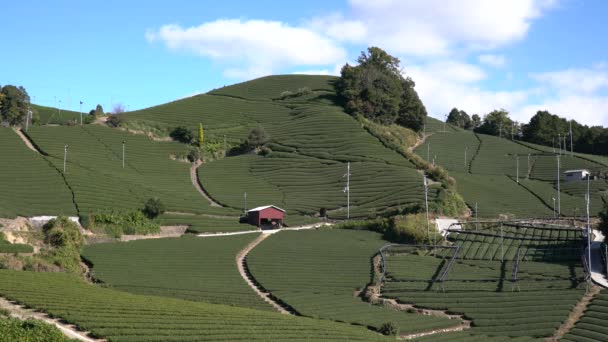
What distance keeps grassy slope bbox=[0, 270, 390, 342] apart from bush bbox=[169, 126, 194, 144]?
197 ft

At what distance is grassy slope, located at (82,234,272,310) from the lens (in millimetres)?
48406

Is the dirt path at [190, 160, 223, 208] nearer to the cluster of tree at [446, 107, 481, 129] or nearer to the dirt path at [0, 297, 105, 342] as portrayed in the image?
the dirt path at [0, 297, 105, 342]

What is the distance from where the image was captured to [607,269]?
5575 cm

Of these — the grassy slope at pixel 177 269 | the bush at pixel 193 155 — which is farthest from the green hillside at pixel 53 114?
the grassy slope at pixel 177 269

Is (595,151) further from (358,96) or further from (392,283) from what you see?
(392,283)

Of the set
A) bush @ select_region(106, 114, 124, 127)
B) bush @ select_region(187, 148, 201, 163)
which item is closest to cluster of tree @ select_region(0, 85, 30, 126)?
bush @ select_region(106, 114, 124, 127)

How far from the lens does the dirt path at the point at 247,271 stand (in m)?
48.3

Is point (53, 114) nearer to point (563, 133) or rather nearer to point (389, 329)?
point (563, 133)

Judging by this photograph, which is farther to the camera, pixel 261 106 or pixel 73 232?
pixel 261 106

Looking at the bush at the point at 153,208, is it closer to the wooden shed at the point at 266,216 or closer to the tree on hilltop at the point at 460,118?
the wooden shed at the point at 266,216

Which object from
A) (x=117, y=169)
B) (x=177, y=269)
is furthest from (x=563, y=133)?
(x=177, y=269)

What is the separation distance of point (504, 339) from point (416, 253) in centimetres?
2117

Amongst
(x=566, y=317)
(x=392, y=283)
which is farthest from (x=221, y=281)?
(x=566, y=317)

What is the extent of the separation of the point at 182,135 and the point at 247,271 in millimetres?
51883
